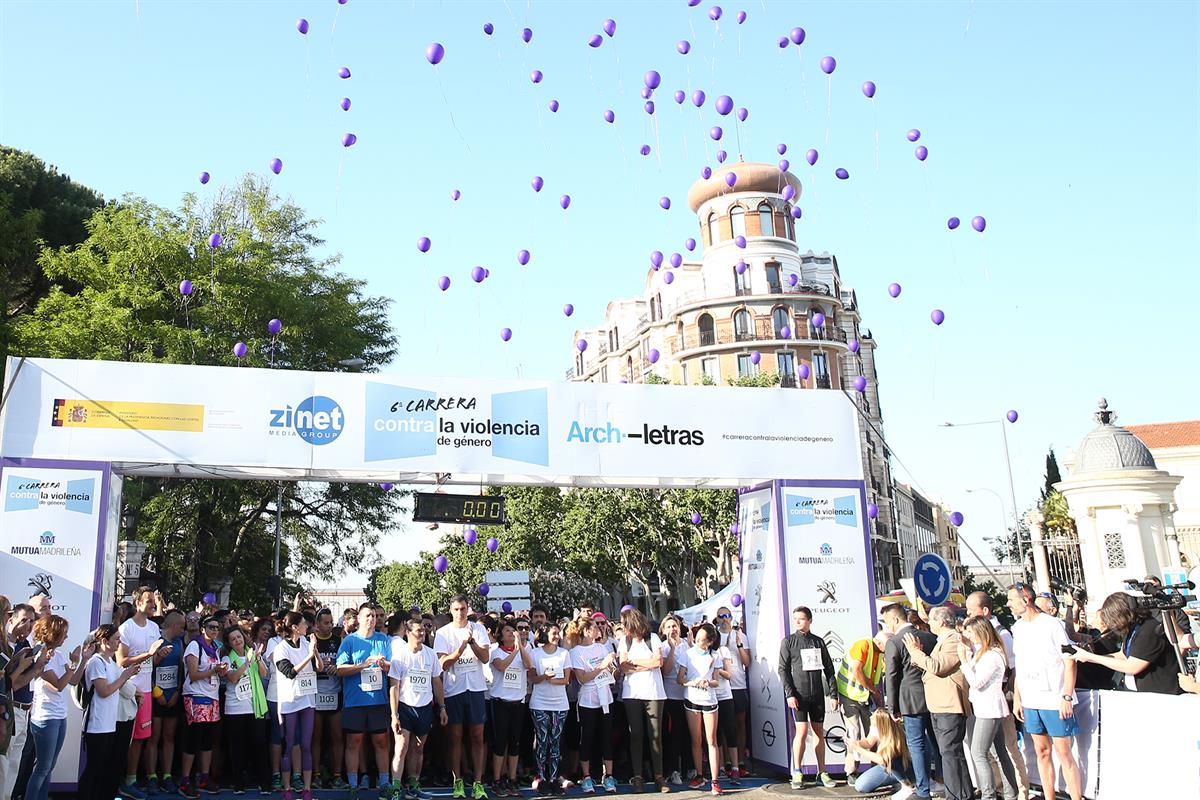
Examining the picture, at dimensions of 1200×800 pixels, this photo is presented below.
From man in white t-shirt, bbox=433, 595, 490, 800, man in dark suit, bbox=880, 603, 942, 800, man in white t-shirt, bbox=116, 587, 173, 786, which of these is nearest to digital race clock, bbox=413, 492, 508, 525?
man in white t-shirt, bbox=433, 595, 490, 800

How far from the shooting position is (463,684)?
31.3 ft

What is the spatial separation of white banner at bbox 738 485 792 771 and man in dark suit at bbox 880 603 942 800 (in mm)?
1974

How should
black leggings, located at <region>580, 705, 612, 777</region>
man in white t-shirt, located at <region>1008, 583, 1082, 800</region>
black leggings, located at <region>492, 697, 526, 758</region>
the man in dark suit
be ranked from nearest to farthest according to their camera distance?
1. man in white t-shirt, located at <region>1008, 583, 1082, 800</region>
2. the man in dark suit
3. black leggings, located at <region>492, 697, 526, 758</region>
4. black leggings, located at <region>580, 705, 612, 777</region>

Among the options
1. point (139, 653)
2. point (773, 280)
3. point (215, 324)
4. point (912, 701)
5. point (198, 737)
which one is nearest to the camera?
point (912, 701)

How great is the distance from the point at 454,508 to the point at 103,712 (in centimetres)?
404

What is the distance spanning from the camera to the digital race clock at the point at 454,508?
10688 millimetres

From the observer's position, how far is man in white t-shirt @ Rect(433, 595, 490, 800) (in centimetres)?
943

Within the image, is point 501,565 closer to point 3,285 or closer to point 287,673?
point 3,285

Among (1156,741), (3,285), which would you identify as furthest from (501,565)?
(1156,741)

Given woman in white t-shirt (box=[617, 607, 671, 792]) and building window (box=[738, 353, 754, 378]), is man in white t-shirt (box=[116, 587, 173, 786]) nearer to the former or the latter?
woman in white t-shirt (box=[617, 607, 671, 792])

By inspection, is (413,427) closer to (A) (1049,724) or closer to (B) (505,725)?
(B) (505,725)

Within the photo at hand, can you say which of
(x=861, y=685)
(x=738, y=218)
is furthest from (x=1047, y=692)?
(x=738, y=218)

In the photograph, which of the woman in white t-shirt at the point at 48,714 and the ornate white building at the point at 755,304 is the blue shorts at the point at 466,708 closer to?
the woman in white t-shirt at the point at 48,714

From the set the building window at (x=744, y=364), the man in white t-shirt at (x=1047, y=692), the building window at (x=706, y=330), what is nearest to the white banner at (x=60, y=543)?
the man in white t-shirt at (x=1047, y=692)
